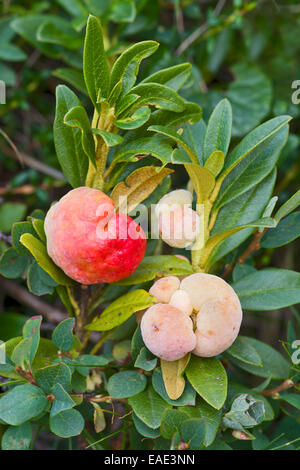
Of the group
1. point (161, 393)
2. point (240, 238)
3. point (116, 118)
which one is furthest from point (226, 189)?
point (161, 393)

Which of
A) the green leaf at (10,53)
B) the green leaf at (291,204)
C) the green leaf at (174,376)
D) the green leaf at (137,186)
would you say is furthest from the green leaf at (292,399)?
the green leaf at (10,53)

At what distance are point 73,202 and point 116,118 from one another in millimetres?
169

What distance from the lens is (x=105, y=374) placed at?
3.01 feet

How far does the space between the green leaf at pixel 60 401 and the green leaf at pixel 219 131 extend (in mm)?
446

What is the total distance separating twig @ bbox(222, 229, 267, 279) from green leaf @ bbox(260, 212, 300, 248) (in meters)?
0.01

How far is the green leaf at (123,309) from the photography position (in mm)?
762

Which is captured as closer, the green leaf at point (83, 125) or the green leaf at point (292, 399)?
the green leaf at point (83, 125)

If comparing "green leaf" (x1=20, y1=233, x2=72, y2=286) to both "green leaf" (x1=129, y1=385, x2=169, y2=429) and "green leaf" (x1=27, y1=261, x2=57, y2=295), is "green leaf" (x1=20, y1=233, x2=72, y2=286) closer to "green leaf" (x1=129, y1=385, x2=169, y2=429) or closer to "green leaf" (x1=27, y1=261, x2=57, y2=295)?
"green leaf" (x1=27, y1=261, x2=57, y2=295)

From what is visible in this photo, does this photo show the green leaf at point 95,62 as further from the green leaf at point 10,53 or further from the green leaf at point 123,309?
the green leaf at point 10,53

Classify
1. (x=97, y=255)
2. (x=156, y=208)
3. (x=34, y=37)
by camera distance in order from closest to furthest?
(x=97, y=255) < (x=156, y=208) < (x=34, y=37)

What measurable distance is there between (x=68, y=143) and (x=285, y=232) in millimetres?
429

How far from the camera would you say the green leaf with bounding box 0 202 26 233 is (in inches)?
51.2

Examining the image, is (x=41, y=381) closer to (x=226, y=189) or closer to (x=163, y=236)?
(x=163, y=236)

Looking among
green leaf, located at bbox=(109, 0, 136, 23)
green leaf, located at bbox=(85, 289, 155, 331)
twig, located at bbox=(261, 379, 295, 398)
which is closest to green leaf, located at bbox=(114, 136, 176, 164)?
green leaf, located at bbox=(85, 289, 155, 331)
